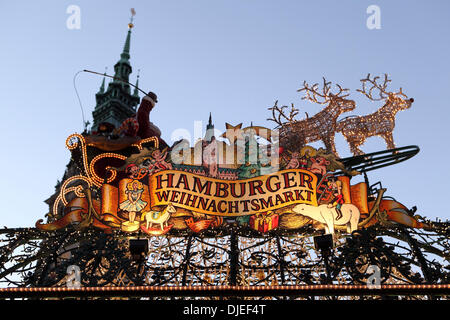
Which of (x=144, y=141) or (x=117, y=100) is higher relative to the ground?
(x=117, y=100)

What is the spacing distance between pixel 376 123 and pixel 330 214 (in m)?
4.54

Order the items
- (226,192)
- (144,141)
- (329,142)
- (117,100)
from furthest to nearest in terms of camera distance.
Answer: (117,100) → (329,142) → (144,141) → (226,192)

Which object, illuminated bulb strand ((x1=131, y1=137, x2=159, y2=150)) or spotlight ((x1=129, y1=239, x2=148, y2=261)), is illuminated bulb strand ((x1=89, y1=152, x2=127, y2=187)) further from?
spotlight ((x1=129, y1=239, x2=148, y2=261))

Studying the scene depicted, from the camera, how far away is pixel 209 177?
11.3 meters

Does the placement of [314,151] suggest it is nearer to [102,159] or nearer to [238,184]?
[238,184]

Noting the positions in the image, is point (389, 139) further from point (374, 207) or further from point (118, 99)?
point (118, 99)

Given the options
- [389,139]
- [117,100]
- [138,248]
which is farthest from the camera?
[117,100]

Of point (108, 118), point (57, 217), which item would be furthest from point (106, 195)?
point (108, 118)

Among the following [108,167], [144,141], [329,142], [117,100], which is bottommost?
[108,167]

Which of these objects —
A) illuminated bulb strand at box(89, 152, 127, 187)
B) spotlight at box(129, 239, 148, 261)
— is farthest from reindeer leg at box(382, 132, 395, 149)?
spotlight at box(129, 239, 148, 261)

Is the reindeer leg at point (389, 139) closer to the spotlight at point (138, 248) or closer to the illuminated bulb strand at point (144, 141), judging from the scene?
the illuminated bulb strand at point (144, 141)

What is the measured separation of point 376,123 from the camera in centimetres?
1352

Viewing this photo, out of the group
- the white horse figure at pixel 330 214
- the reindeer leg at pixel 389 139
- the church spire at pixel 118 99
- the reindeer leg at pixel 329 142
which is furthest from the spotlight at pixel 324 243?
the church spire at pixel 118 99

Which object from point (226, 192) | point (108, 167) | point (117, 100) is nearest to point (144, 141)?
point (108, 167)
